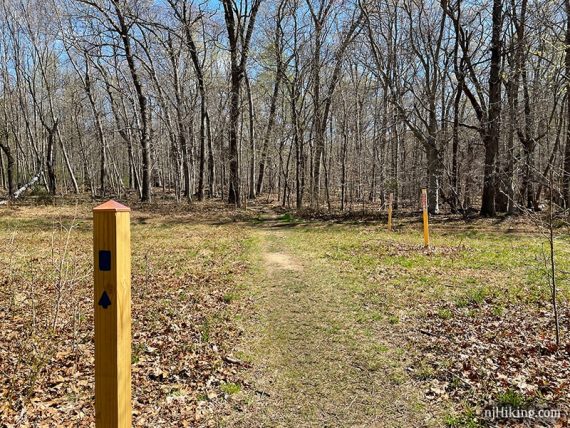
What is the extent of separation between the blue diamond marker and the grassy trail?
80.4 inches

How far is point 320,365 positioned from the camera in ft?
14.8

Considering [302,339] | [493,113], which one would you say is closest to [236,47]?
[493,113]

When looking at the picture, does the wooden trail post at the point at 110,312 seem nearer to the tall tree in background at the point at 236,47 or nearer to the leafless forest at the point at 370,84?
the leafless forest at the point at 370,84

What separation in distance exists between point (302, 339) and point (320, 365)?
0.76m

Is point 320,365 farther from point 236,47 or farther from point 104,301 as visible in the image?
point 236,47

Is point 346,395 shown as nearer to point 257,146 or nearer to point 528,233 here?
point 528,233

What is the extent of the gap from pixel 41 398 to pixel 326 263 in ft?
23.3

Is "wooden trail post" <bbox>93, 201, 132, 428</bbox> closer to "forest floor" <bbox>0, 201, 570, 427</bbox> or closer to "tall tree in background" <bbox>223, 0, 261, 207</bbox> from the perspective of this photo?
"forest floor" <bbox>0, 201, 570, 427</bbox>

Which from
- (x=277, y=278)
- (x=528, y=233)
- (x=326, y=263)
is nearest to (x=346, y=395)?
(x=277, y=278)

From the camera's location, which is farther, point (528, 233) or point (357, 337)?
point (528, 233)

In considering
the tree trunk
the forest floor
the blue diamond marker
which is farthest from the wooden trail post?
the tree trunk

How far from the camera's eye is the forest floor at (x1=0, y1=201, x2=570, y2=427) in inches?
145

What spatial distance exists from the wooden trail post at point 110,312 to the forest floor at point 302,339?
157 centimetres

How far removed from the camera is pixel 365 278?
27.6ft
